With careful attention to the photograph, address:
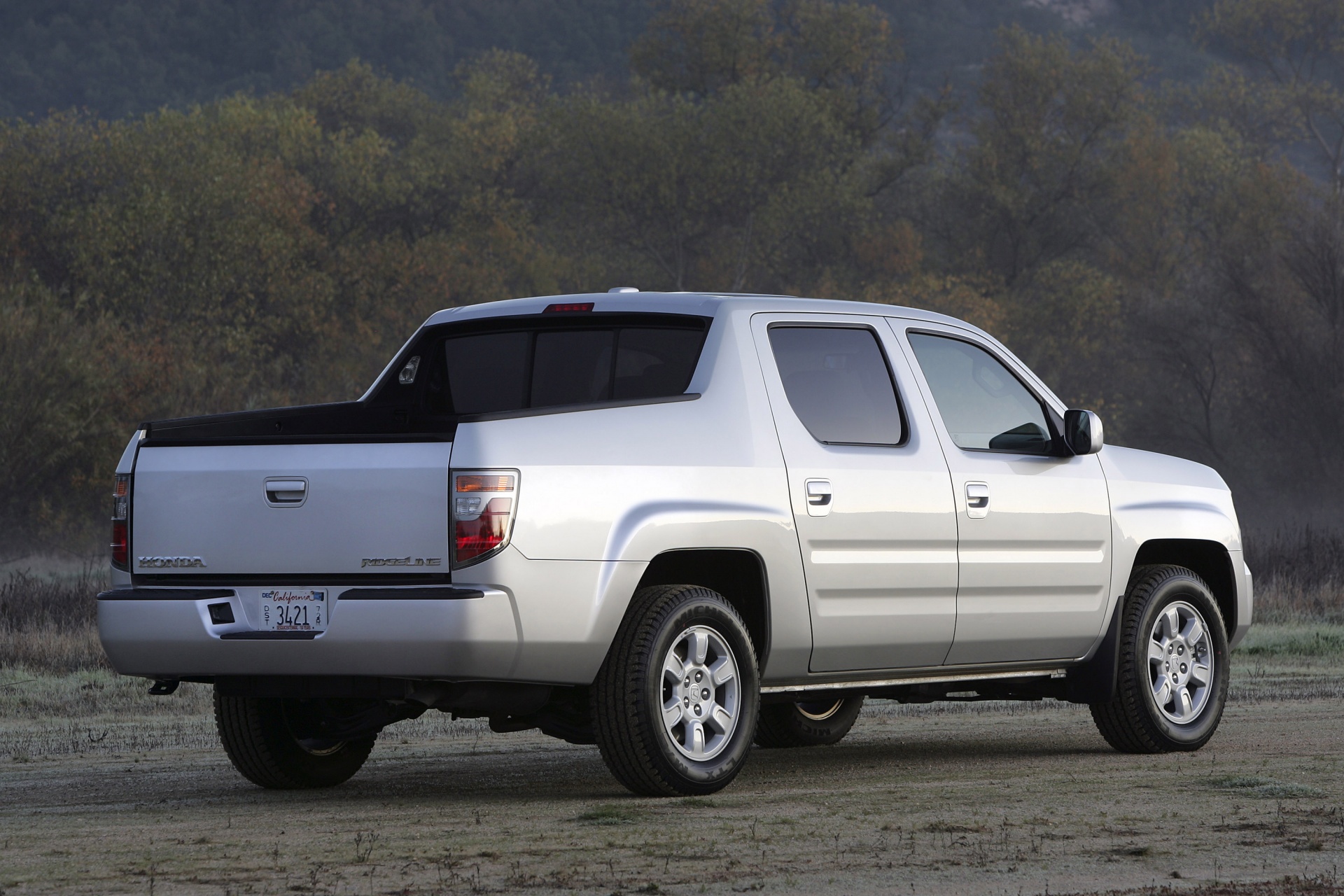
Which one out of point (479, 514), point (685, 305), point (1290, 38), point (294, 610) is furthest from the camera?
point (1290, 38)

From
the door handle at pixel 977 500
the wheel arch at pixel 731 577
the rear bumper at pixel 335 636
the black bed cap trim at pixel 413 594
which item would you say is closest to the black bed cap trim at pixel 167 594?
the rear bumper at pixel 335 636

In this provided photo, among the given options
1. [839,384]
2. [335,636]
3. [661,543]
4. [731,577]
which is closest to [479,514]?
[335,636]

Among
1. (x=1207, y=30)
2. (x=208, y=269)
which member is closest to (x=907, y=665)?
(x=208, y=269)

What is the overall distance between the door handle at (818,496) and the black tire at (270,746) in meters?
2.13

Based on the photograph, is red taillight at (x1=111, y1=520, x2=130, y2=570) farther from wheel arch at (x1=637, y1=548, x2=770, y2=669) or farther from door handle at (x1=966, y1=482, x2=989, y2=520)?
door handle at (x1=966, y1=482, x2=989, y2=520)

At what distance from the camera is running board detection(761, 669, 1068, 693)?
8430 mm

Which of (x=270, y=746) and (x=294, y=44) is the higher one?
(x=294, y=44)

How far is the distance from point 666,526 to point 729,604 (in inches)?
19.2

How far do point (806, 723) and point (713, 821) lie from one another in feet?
10.7

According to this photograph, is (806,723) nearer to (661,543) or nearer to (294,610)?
(661,543)

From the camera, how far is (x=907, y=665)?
8750 mm

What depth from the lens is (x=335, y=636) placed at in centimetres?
723

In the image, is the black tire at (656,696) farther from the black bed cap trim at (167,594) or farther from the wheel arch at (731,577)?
the black bed cap trim at (167,594)

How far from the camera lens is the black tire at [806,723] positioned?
10.4 meters
